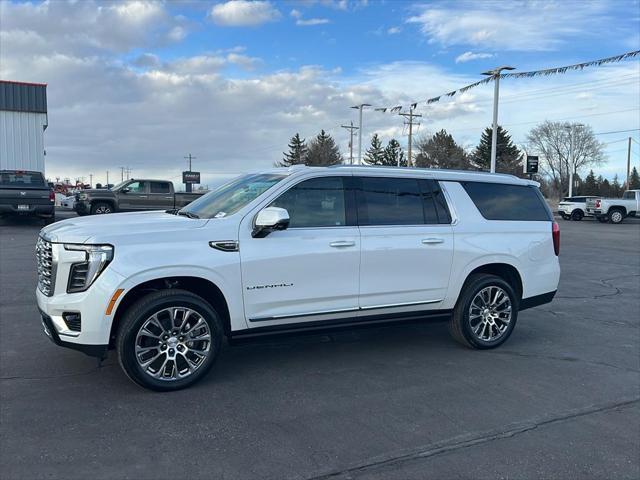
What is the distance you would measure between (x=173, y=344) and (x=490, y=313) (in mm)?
3322

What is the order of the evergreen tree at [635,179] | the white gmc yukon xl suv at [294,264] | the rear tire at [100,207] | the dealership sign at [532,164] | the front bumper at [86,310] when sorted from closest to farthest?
the front bumper at [86,310], the white gmc yukon xl suv at [294,264], the rear tire at [100,207], the dealership sign at [532,164], the evergreen tree at [635,179]

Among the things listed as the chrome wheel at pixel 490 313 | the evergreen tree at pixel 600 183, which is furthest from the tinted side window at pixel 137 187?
the evergreen tree at pixel 600 183

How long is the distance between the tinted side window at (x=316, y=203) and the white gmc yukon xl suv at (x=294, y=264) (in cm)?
1

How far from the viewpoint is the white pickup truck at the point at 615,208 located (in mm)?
32250

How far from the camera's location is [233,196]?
532 cm

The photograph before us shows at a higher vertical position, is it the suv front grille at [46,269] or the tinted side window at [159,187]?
the tinted side window at [159,187]

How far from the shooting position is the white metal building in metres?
33.8

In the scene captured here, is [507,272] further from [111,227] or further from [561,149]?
[561,149]

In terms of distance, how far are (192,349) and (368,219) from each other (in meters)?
1.98

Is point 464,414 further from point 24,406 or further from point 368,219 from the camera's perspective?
point 24,406

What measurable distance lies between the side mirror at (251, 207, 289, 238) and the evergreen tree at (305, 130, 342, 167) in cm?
5713

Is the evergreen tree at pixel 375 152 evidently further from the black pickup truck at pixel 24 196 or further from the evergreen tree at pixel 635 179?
the black pickup truck at pixel 24 196

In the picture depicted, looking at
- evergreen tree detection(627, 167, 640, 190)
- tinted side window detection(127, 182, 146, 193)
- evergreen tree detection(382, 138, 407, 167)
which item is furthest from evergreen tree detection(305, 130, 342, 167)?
evergreen tree detection(627, 167, 640, 190)

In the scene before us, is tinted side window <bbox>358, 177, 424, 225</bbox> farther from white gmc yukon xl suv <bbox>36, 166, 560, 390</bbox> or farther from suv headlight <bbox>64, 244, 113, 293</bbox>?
suv headlight <bbox>64, 244, 113, 293</bbox>
